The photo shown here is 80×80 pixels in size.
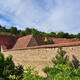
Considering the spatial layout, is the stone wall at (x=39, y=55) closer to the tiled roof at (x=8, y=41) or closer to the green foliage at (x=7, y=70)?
the green foliage at (x=7, y=70)

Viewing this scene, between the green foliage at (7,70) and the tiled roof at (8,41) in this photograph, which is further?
the tiled roof at (8,41)

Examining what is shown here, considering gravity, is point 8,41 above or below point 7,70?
above

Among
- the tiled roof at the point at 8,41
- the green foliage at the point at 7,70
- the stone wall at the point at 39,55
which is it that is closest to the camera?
the green foliage at the point at 7,70

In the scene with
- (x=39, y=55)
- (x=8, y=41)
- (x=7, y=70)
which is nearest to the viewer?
(x=7, y=70)

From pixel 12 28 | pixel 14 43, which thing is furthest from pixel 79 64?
pixel 12 28

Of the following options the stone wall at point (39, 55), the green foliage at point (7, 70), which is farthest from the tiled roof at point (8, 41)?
the green foliage at point (7, 70)

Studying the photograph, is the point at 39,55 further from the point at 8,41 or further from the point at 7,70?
the point at 8,41

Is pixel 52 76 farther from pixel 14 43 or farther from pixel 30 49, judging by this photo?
pixel 14 43

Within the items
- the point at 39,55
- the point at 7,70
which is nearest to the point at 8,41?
the point at 39,55

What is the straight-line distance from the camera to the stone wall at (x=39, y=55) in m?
13.4

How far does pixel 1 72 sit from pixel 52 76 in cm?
558

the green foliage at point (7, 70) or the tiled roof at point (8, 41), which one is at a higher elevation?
the tiled roof at point (8, 41)

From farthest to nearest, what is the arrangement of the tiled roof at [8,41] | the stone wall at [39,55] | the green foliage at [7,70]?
the tiled roof at [8,41]
the stone wall at [39,55]
the green foliage at [7,70]

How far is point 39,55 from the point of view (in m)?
15.9
